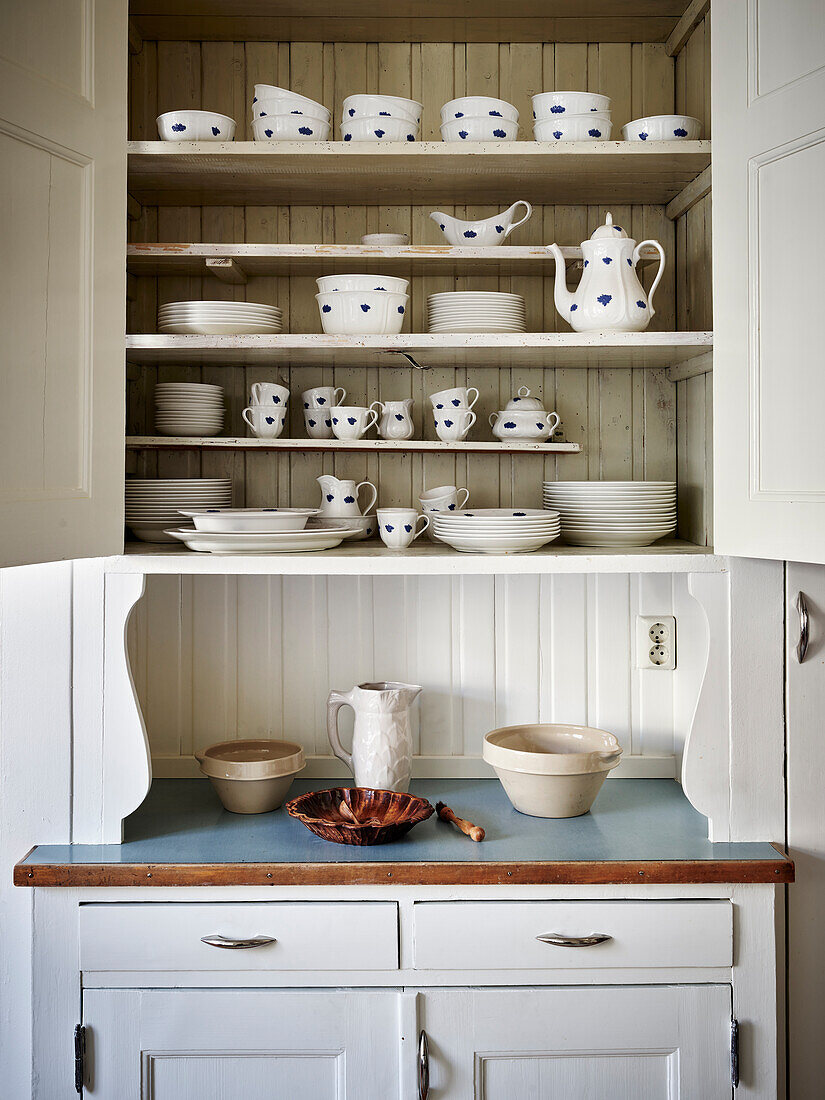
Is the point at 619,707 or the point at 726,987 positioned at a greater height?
the point at 619,707

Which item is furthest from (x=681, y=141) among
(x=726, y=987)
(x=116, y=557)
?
(x=726, y=987)

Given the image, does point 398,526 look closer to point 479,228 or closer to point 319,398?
point 319,398

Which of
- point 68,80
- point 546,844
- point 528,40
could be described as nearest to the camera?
point 68,80

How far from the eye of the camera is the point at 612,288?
160 centimetres

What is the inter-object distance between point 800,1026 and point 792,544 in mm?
883

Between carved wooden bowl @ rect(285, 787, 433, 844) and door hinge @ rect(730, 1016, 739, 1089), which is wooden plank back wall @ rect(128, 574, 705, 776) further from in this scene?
door hinge @ rect(730, 1016, 739, 1089)

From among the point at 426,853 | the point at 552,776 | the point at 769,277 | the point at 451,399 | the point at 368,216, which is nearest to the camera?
the point at 769,277

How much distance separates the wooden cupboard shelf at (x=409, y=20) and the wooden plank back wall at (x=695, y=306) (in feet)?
0.41

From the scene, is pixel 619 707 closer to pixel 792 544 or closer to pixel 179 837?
pixel 792 544

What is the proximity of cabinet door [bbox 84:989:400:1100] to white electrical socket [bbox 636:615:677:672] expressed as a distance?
856mm

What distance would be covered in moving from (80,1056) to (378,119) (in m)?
1.67

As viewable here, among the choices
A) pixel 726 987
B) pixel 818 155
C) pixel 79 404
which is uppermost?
pixel 818 155

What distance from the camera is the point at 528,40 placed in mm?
1897

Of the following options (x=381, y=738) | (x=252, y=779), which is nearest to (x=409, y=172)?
(x=381, y=738)
